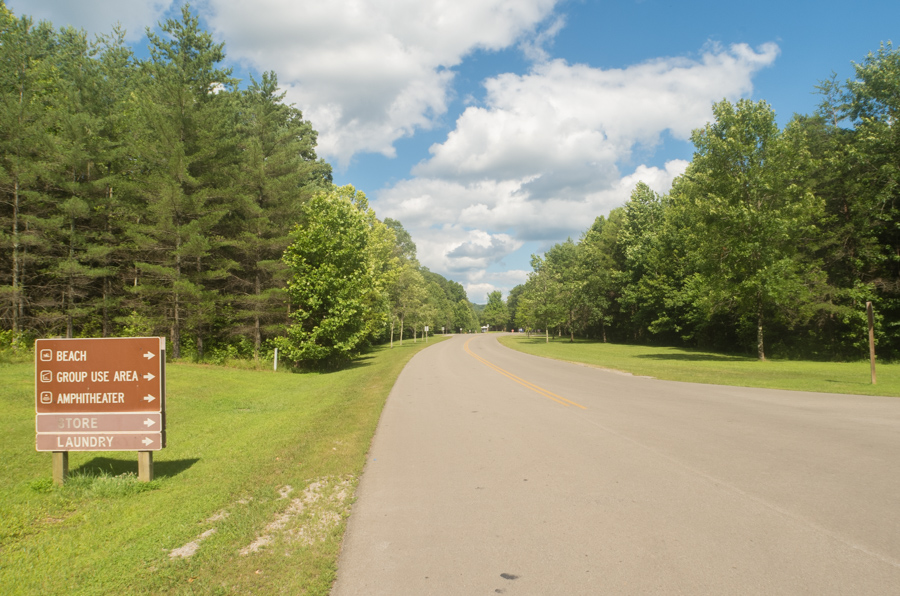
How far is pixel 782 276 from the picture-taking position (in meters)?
27.7

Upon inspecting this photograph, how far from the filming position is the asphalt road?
3607 mm

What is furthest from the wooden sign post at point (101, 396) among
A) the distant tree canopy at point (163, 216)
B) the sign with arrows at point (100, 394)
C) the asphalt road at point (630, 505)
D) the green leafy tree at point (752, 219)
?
the green leafy tree at point (752, 219)

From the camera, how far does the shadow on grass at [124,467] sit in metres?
6.66

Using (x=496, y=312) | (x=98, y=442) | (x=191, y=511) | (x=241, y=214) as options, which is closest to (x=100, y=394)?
(x=98, y=442)

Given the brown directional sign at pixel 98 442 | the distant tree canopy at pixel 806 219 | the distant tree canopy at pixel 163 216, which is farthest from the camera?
the distant tree canopy at pixel 806 219

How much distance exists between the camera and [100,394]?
6215 millimetres

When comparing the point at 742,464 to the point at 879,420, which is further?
the point at 879,420

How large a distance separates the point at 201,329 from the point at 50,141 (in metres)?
10.2

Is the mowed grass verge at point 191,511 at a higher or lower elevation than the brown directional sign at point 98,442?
lower

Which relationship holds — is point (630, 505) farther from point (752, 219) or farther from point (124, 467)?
point (752, 219)

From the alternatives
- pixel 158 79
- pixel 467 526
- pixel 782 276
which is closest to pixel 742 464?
pixel 467 526

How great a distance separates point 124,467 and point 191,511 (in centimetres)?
297

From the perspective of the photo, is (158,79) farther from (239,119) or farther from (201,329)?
(201,329)

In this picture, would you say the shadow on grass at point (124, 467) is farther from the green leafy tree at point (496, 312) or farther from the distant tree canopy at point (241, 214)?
the green leafy tree at point (496, 312)
